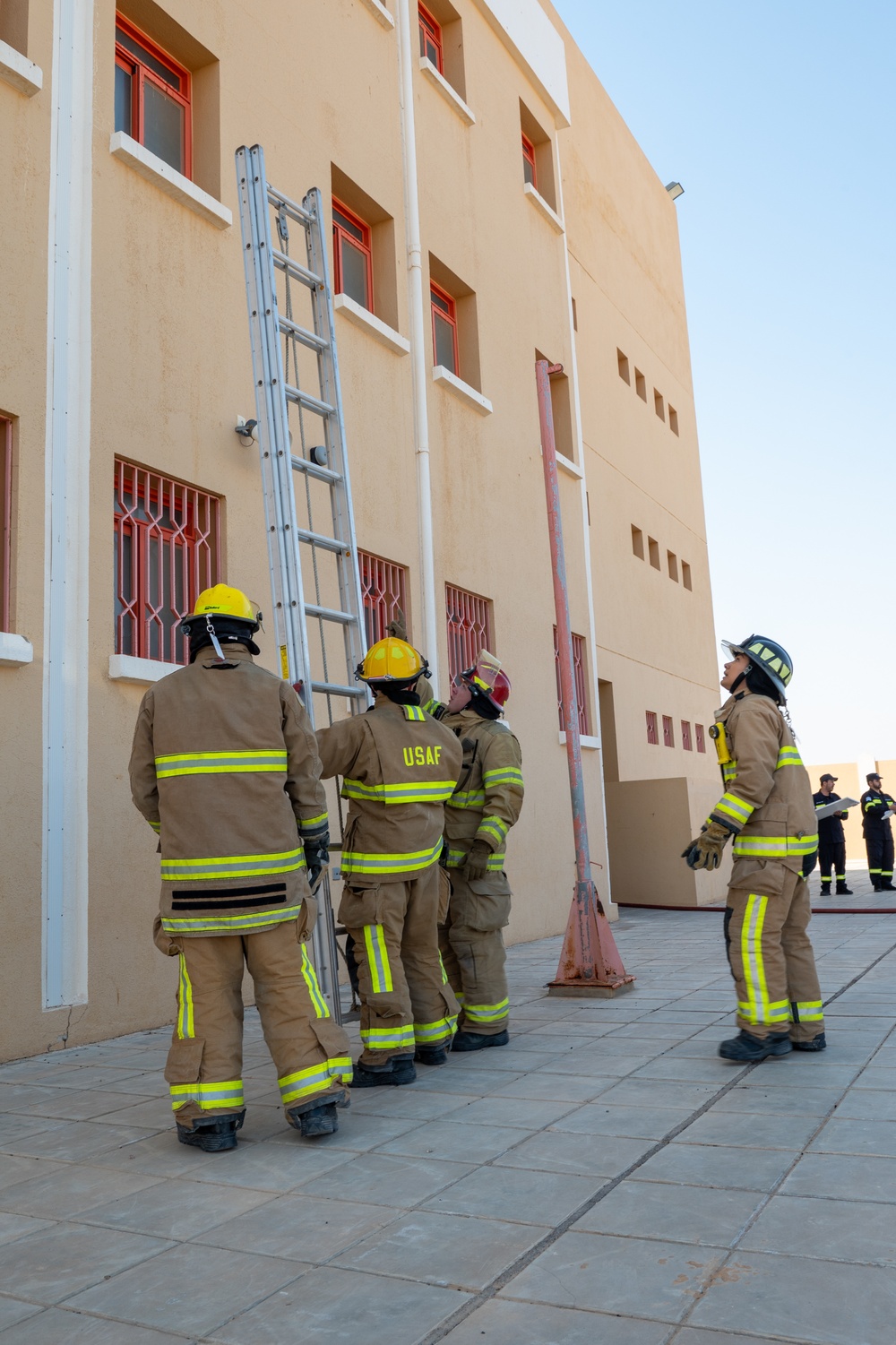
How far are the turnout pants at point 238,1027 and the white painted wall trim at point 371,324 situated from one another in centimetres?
582

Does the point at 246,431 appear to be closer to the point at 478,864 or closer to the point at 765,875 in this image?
the point at 478,864

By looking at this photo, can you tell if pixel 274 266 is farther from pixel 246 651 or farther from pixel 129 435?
pixel 246 651

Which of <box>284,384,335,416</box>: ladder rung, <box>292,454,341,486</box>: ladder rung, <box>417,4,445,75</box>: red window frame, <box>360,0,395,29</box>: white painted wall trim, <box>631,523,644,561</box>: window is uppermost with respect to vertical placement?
<box>417,4,445,75</box>: red window frame

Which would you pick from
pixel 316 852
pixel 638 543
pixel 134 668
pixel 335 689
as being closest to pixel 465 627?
pixel 134 668

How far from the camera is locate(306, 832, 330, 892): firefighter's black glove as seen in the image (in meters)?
4.17

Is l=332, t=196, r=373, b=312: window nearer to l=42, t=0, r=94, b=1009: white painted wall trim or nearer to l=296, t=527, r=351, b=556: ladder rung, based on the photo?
l=42, t=0, r=94, b=1009: white painted wall trim

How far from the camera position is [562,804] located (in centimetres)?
1190

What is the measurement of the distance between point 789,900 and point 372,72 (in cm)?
844

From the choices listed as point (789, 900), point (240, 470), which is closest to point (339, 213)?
point (240, 470)

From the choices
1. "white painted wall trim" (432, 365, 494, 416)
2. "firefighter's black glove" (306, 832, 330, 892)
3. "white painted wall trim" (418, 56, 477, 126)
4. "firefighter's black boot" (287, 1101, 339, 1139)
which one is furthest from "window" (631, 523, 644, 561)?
"firefighter's black boot" (287, 1101, 339, 1139)

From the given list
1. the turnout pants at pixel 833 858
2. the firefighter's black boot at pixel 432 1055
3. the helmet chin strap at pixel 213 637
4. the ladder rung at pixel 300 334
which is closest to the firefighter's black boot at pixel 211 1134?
the firefighter's black boot at pixel 432 1055

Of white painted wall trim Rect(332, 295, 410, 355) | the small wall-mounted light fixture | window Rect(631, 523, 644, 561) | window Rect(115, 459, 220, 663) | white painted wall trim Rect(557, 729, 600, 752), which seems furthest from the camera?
window Rect(631, 523, 644, 561)

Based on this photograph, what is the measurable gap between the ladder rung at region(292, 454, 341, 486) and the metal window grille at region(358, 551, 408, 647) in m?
2.74

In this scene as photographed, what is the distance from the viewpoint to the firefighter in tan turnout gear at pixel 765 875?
4742mm
